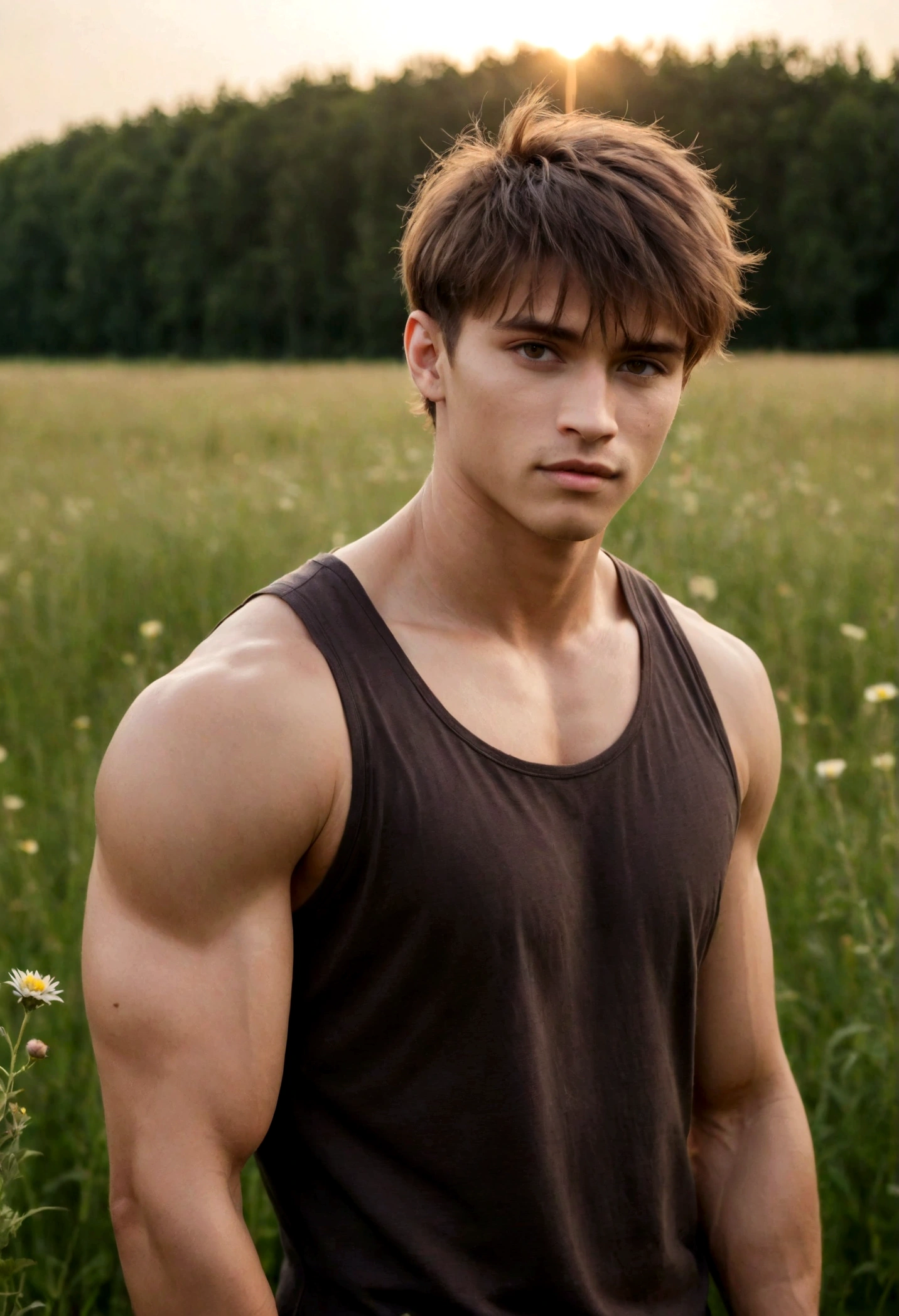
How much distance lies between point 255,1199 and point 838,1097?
3.55 ft

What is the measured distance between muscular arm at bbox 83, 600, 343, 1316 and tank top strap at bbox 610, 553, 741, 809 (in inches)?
21.2

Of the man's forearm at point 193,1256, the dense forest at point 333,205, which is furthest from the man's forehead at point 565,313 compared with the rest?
the dense forest at point 333,205

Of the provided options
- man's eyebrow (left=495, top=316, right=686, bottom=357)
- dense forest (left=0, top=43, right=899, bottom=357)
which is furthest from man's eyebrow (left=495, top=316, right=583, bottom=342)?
dense forest (left=0, top=43, right=899, bottom=357)

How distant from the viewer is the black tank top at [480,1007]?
145 centimetres

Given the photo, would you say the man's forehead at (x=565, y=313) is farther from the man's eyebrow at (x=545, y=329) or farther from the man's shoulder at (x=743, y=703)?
the man's shoulder at (x=743, y=703)

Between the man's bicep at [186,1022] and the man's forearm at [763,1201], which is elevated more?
the man's bicep at [186,1022]

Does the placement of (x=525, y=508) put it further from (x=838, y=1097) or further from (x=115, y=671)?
(x=115, y=671)

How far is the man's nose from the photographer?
1.53 meters

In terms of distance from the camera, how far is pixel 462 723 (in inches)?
60.3

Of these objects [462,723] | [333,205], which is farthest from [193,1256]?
[333,205]

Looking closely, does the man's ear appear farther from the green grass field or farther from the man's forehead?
the green grass field

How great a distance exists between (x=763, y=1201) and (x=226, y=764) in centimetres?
109

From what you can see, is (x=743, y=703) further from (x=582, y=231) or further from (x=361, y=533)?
(x=361, y=533)

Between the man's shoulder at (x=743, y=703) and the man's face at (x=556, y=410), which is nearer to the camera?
the man's face at (x=556, y=410)
